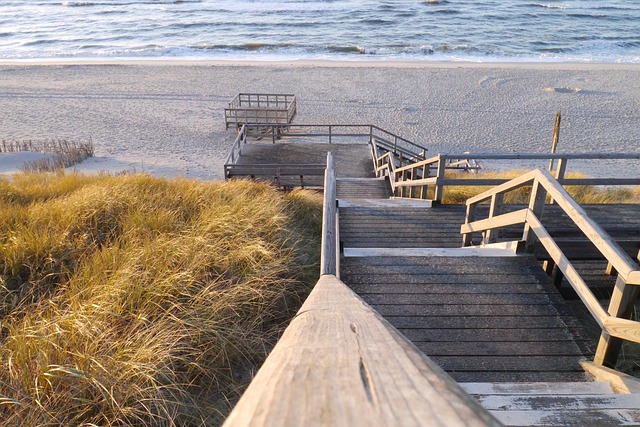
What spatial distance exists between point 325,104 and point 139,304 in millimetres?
24266

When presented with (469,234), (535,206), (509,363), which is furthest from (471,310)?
(469,234)

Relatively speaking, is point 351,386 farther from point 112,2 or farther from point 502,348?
point 112,2

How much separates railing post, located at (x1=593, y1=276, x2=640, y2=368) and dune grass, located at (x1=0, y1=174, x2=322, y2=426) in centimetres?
235

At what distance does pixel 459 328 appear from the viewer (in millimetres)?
3246

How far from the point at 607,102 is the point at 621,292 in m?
29.6

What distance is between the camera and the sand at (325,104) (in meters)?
20.9

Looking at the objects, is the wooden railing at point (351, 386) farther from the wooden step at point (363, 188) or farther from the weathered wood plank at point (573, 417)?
the wooden step at point (363, 188)

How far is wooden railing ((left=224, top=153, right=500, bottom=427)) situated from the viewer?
0.61 meters

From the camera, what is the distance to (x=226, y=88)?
2978 centimetres

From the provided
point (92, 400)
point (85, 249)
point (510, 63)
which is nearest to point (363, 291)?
point (92, 400)

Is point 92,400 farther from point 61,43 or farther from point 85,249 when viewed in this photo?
point 61,43

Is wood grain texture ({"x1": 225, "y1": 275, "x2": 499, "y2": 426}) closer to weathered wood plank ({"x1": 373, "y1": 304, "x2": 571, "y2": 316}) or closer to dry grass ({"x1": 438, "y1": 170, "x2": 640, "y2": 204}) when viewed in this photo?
weathered wood plank ({"x1": 373, "y1": 304, "x2": 571, "y2": 316})

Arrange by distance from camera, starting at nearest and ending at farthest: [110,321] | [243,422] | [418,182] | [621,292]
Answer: [243,422] → [621,292] → [110,321] → [418,182]

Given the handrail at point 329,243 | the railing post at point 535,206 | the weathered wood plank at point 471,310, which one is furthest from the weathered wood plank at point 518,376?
the railing post at point 535,206
